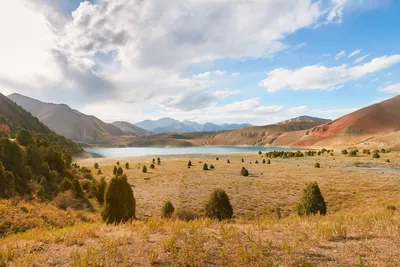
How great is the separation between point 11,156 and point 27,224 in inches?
496

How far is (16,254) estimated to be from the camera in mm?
5605

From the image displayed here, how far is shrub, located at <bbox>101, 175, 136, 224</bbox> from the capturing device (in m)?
13.1

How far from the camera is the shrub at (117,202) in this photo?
1311 centimetres

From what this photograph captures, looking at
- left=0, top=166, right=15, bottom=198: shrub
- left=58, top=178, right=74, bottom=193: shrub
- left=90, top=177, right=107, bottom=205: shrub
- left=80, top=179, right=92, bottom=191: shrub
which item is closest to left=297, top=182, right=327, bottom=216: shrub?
left=90, top=177, right=107, bottom=205: shrub

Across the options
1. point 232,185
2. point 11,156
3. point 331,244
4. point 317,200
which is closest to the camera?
point 331,244

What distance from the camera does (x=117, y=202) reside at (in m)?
13.3

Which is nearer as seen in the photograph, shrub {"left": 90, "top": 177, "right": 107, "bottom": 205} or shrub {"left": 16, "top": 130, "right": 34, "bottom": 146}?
shrub {"left": 90, "top": 177, "right": 107, "bottom": 205}

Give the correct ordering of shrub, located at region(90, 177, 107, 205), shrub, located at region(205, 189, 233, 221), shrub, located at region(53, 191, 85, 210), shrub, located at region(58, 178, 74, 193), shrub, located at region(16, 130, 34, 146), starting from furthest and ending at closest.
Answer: shrub, located at region(16, 130, 34, 146), shrub, located at region(90, 177, 107, 205), shrub, located at region(58, 178, 74, 193), shrub, located at region(53, 191, 85, 210), shrub, located at region(205, 189, 233, 221)

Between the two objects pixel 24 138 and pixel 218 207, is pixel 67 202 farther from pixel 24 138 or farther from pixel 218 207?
pixel 218 207

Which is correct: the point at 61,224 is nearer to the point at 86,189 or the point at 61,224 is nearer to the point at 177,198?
the point at 177,198

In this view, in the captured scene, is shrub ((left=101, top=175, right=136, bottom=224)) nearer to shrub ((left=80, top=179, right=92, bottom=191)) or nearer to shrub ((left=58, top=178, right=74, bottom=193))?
shrub ((left=58, top=178, right=74, bottom=193))

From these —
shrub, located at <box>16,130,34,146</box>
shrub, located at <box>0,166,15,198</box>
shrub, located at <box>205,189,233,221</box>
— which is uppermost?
shrub, located at <box>16,130,34,146</box>

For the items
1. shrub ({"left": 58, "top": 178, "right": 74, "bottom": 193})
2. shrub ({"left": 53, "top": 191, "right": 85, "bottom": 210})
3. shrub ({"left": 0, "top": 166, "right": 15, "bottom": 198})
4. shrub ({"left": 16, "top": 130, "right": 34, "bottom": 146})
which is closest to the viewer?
shrub ({"left": 0, "top": 166, "right": 15, "bottom": 198})

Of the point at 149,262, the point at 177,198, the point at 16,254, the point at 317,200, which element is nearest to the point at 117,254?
the point at 149,262
